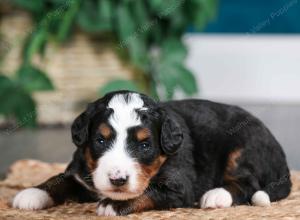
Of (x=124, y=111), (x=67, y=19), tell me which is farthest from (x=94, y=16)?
(x=124, y=111)

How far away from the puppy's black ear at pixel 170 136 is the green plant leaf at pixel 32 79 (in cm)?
416

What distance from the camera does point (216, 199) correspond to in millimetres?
3689

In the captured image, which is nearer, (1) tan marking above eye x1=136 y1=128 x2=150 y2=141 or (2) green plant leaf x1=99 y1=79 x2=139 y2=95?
(1) tan marking above eye x1=136 y1=128 x2=150 y2=141

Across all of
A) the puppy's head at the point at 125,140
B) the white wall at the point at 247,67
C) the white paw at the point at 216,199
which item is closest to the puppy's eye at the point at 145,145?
the puppy's head at the point at 125,140

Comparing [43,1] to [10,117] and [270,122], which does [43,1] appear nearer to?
[10,117]

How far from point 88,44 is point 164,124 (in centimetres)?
471

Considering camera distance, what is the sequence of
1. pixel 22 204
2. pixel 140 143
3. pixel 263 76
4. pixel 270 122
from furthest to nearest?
1. pixel 263 76
2. pixel 270 122
3. pixel 22 204
4. pixel 140 143

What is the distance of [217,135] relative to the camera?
3.96 m

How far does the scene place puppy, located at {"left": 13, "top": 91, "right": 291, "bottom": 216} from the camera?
132 inches

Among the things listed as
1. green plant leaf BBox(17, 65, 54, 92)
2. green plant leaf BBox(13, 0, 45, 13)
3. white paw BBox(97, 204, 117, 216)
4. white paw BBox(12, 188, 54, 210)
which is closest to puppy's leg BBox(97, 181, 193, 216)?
white paw BBox(97, 204, 117, 216)

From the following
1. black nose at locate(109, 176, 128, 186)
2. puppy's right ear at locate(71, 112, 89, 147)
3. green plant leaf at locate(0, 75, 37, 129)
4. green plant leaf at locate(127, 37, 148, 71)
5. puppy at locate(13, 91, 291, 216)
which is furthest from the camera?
green plant leaf at locate(127, 37, 148, 71)

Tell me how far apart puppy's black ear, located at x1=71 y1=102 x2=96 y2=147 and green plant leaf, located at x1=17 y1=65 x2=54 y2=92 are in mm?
4112

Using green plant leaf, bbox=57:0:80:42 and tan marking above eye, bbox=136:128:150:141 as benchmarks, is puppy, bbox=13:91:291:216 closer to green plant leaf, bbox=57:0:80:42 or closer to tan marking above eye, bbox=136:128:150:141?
tan marking above eye, bbox=136:128:150:141

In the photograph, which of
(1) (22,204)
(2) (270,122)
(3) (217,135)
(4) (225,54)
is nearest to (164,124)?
(3) (217,135)
